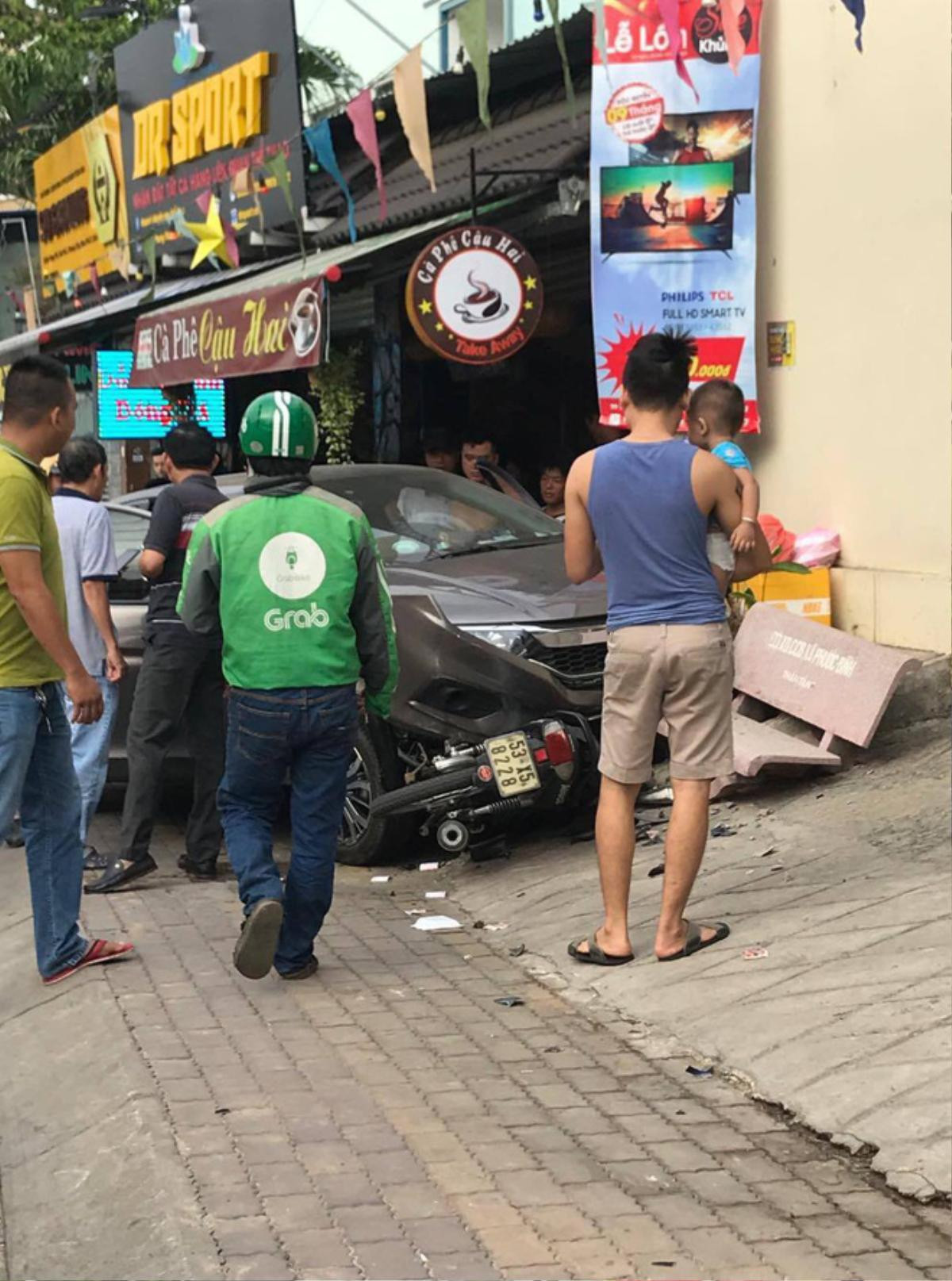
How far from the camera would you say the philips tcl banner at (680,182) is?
9844 millimetres

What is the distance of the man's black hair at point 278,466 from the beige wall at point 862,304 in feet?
14.4

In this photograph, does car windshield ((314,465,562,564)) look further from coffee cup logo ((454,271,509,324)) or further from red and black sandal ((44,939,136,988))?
red and black sandal ((44,939,136,988))

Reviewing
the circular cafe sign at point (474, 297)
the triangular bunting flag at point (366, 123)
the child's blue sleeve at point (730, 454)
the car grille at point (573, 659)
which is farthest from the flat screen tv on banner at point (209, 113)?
the car grille at point (573, 659)

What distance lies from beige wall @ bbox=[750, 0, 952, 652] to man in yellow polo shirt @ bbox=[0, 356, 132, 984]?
4.92 metres

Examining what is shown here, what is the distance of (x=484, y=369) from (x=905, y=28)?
6.02 metres

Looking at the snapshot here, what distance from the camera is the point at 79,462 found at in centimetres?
739

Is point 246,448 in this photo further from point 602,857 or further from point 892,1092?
point 892,1092

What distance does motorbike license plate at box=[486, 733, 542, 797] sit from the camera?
6.81 metres

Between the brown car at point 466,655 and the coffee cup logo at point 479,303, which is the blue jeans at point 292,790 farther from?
the coffee cup logo at point 479,303

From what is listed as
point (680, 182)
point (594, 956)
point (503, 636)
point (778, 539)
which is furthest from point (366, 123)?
point (594, 956)

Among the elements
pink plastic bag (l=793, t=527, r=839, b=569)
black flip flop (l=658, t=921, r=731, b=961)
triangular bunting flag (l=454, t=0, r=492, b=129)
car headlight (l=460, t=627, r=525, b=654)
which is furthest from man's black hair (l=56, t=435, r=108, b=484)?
pink plastic bag (l=793, t=527, r=839, b=569)

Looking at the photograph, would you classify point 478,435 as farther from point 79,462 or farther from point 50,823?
point 50,823

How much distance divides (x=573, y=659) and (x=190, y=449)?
6.20 feet

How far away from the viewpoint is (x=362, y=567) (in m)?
5.61
